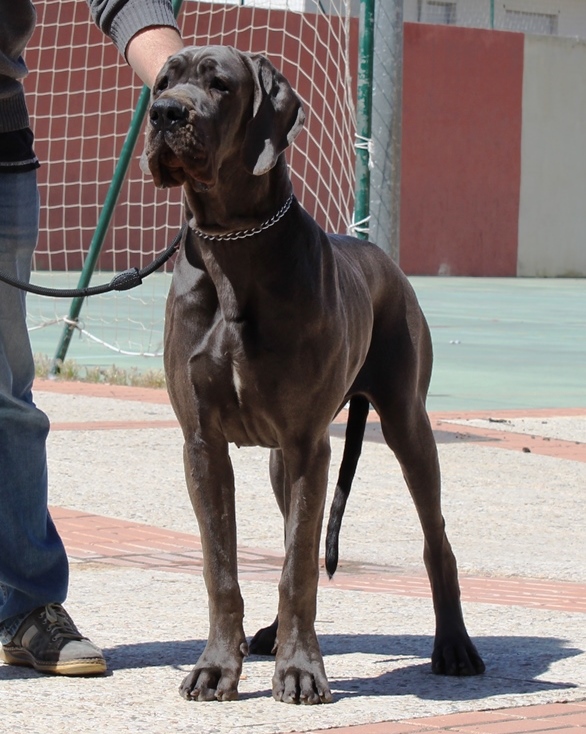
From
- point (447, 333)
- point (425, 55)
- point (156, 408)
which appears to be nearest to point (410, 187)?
point (425, 55)

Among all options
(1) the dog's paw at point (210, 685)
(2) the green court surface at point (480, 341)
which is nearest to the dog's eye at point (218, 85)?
(1) the dog's paw at point (210, 685)

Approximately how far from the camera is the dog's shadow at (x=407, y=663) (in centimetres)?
404

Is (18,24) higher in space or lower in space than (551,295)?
higher

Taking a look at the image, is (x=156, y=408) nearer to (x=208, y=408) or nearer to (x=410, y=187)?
(x=208, y=408)

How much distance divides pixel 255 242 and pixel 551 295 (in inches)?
864

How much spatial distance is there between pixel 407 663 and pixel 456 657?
7.1 inches

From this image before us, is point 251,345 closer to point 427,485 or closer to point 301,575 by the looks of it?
point 301,575

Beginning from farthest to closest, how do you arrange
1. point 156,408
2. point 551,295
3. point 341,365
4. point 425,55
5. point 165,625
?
1. point 425,55
2. point 551,295
3. point 156,408
4. point 165,625
5. point 341,365

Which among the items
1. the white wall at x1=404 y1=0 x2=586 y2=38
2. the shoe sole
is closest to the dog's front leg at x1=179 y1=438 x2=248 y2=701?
the shoe sole

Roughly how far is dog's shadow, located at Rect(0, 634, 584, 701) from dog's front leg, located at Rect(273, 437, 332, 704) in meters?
0.12

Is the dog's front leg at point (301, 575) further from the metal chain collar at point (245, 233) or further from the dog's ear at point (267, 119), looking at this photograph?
the dog's ear at point (267, 119)

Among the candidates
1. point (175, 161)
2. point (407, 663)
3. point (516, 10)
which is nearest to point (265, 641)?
point (407, 663)

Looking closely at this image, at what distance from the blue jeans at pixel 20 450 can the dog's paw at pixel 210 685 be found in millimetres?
706

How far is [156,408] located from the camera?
10.6m
